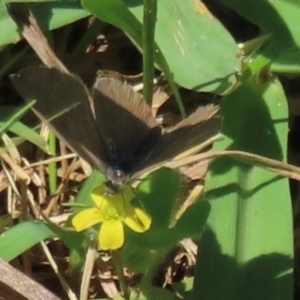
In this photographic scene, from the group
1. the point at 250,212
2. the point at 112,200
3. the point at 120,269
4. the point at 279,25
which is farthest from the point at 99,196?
the point at 279,25

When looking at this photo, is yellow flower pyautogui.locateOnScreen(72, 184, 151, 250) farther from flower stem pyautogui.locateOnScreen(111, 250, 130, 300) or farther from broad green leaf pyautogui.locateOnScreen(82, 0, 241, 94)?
broad green leaf pyautogui.locateOnScreen(82, 0, 241, 94)

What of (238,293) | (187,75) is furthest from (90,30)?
(238,293)

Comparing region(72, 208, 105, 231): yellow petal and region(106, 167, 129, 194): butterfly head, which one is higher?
region(106, 167, 129, 194): butterfly head

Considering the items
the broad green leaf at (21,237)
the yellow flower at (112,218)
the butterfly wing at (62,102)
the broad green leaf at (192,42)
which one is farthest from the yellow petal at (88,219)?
the broad green leaf at (192,42)

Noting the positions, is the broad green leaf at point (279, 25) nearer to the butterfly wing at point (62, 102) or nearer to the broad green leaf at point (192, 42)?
the broad green leaf at point (192, 42)

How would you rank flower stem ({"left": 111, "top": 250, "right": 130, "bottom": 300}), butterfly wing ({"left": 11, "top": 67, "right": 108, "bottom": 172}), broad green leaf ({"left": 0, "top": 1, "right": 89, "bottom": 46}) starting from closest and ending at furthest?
butterfly wing ({"left": 11, "top": 67, "right": 108, "bottom": 172})
flower stem ({"left": 111, "top": 250, "right": 130, "bottom": 300})
broad green leaf ({"left": 0, "top": 1, "right": 89, "bottom": 46})

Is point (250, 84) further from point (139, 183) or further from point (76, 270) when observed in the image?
point (76, 270)

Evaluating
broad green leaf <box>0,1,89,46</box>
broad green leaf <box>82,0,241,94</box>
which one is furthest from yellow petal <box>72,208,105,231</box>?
broad green leaf <box>0,1,89,46</box>
